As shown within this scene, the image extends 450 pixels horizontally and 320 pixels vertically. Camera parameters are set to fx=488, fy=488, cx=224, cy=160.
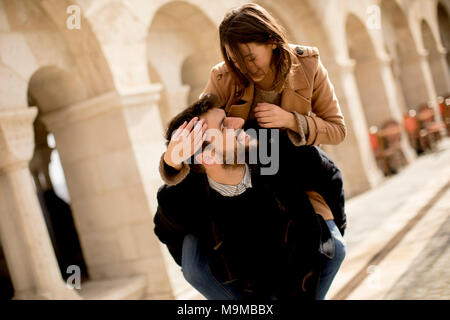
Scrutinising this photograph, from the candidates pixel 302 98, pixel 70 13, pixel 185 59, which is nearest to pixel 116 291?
pixel 70 13

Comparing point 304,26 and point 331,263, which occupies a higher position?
point 304,26

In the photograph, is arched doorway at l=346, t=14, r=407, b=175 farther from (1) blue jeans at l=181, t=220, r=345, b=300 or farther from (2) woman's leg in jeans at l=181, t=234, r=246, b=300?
(2) woman's leg in jeans at l=181, t=234, r=246, b=300

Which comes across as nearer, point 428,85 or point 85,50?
point 85,50

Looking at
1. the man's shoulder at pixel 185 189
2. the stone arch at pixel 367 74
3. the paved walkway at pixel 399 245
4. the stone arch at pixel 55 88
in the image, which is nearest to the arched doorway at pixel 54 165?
the stone arch at pixel 55 88

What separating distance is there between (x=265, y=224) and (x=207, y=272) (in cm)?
28

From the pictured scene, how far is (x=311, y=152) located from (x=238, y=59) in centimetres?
43

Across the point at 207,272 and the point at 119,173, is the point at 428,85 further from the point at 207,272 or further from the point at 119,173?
the point at 207,272

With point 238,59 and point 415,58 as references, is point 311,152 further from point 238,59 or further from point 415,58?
point 415,58

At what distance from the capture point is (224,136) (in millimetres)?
1643

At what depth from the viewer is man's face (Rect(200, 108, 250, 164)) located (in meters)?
1.64

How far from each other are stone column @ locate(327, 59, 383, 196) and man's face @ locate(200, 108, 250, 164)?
6.40 metres

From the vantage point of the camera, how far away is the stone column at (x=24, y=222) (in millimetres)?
3701

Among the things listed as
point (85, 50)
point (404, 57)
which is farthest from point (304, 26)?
point (404, 57)

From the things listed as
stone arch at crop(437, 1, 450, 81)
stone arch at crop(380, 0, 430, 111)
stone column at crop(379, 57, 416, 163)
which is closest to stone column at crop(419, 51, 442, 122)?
stone arch at crop(380, 0, 430, 111)
